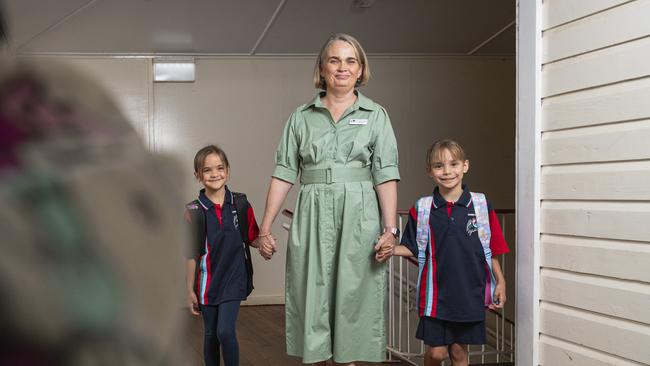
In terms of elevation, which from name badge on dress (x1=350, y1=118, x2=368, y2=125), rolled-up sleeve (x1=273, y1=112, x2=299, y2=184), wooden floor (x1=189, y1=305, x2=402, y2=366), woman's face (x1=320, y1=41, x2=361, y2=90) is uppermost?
woman's face (x1=320, y1=41, x2=361, y2=90)

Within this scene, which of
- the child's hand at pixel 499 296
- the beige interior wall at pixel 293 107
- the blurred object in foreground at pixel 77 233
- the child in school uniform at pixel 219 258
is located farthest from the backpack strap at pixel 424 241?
the beige interior wall at pixel 293 107

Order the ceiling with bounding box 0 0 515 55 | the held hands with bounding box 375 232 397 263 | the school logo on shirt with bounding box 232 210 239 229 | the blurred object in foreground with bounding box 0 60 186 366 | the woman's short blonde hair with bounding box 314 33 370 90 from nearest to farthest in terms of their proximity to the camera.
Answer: the blurred object in foreground with bounding box 0 60 186 366, the held hands with bounding box 375 232 397 263, the woman's short blonde hair with bounding box 314 33 370 90, the school logo on shirt with bounding box 232 210 239 229, the ceiling with bounding box 0 0 515 55

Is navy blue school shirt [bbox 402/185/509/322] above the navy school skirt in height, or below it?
above

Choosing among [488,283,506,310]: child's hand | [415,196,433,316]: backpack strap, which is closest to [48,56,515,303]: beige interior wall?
[415,196,433,316]: backpack strap

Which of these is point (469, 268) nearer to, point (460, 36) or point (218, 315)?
point (218, 315)

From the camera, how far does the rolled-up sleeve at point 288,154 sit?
2898 mm

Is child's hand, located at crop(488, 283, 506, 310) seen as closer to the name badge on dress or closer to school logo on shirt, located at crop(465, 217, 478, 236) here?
school logo on shirt, located at crop(465, 217, 478, 236)

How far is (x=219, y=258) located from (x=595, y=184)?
1562mm

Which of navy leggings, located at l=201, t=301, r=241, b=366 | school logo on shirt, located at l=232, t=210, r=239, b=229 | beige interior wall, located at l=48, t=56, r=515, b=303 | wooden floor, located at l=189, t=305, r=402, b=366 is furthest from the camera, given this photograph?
beige interior wall, located at l=48, t=56, r=515, b=303

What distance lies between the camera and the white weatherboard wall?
2.48 meters

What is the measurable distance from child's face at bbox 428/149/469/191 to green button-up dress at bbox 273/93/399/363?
0.36 metres

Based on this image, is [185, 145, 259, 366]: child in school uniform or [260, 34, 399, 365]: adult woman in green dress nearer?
[260, 34, 399, 365]: adult woman in green dress

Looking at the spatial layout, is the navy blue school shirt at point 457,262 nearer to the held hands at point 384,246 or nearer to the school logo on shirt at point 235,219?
the held hands at point 384,246

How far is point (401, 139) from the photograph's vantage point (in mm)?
7992
